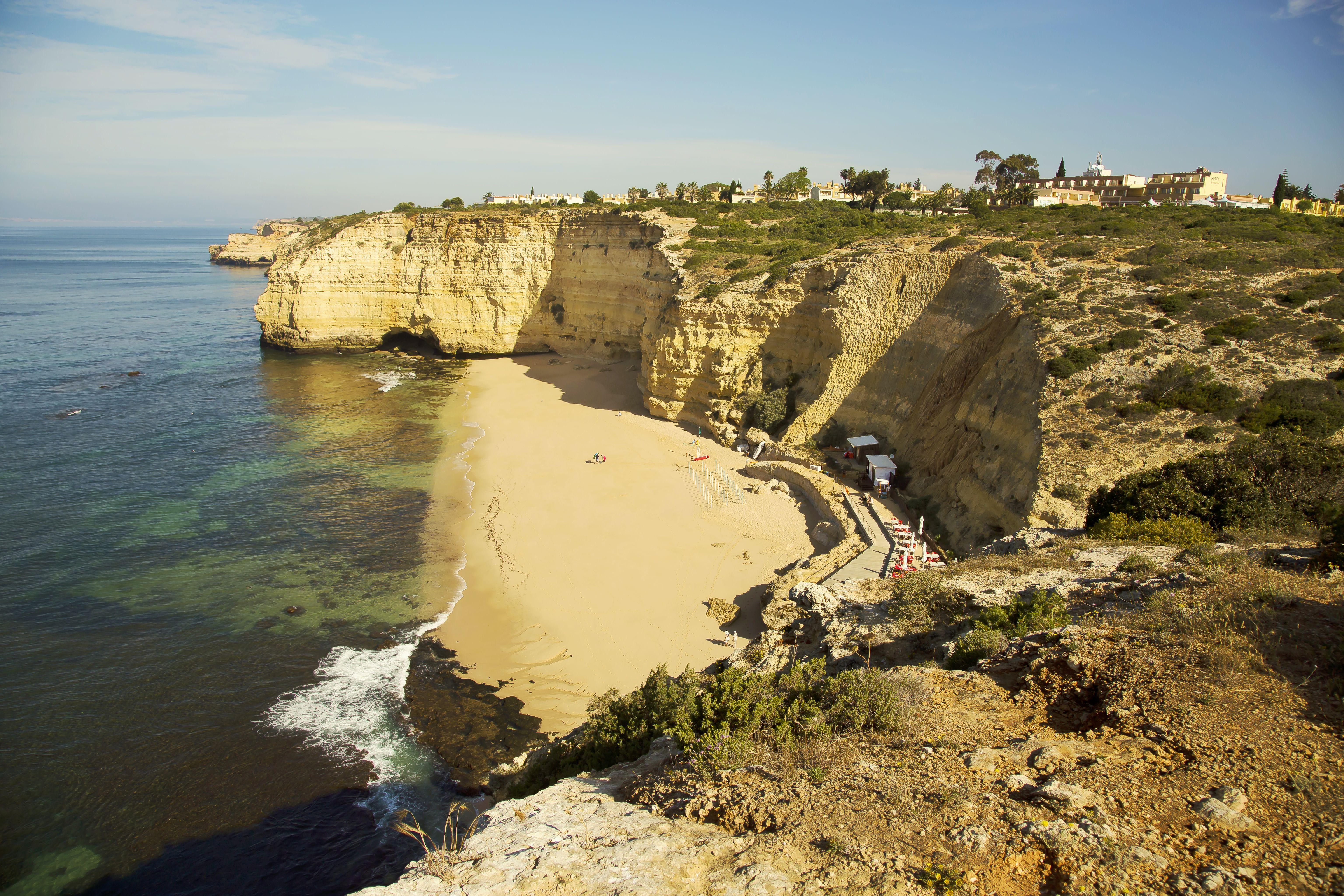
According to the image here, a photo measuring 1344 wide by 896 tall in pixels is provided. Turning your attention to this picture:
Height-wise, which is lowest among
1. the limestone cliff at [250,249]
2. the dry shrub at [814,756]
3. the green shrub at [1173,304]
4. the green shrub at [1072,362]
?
the dry shrub at [814,756]

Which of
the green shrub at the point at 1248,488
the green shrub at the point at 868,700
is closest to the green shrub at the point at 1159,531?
the green shrub at the point at 1248,488

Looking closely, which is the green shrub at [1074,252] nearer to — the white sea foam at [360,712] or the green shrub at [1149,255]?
the green shrub at [1149,255]

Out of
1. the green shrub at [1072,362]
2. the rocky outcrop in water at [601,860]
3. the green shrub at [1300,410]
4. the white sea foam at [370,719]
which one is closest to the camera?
the rocky outcrop in water at [601,860]

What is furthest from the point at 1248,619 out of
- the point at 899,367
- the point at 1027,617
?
the point at 899,367

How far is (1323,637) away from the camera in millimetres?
7562

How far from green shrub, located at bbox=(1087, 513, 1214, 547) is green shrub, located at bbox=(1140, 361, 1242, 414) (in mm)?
5751

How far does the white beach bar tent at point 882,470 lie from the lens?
24.4 metres

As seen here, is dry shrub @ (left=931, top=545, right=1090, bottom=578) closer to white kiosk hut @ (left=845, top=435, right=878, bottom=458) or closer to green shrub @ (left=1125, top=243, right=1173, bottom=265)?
white kiosk hut @ (left=845, top=435, right=878, bottom=458)

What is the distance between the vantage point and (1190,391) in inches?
726

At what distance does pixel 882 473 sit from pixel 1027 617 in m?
14.7

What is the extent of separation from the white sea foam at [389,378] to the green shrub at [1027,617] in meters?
40.1

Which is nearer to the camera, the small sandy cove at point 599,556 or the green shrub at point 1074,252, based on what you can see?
the small sandy cove at point 599,556

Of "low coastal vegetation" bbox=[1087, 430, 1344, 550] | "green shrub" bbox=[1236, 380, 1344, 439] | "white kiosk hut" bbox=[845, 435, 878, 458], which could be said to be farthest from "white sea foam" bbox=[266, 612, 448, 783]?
"green shrub" bbox=[1236, 380, 1344, 439]

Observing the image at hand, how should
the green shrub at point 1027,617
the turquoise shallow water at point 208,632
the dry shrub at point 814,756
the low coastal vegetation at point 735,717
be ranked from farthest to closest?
the turquoise shallow water at point 208,632, the green shrub at point 1027,617, the low coastal vegetation at point 735,717, the dry shrub at point 814,756
